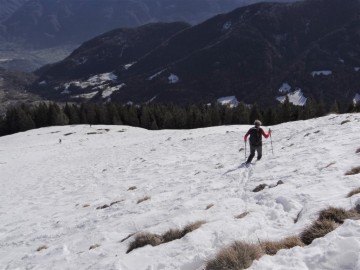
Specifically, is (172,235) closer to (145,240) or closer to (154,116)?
(145,240)

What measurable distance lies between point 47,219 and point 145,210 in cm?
587

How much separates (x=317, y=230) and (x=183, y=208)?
20.4 ft

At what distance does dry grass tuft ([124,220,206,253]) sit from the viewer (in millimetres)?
11225

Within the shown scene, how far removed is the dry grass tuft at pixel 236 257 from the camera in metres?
7.97

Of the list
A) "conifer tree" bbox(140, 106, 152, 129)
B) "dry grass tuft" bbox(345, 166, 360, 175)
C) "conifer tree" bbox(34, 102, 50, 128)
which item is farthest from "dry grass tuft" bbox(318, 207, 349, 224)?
"conifer tree" bbox(34, 102, 50, 128)

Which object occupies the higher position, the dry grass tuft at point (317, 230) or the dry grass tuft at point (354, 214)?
the dry grass tuft at point (354, 214)

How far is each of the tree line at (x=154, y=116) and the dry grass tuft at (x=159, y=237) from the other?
100m

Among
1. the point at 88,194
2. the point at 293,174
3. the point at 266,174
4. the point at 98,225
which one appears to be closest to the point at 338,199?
the point at 293,174

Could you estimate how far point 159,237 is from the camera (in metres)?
11.5

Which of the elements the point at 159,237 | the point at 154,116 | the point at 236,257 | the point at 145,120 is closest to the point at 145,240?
the point at 159,237

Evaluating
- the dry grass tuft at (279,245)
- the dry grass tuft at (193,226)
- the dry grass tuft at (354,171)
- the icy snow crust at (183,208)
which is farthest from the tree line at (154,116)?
the dry grass tuft at (279,245)

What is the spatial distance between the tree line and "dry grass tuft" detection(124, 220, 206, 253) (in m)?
100

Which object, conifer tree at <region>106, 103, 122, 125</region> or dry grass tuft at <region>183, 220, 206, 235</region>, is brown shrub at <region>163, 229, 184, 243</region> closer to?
dry grass tuft at <region>183, 220, 206, 235</region>

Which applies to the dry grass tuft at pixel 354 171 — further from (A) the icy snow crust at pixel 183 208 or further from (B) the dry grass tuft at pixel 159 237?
(B) the dry grass tuft at pixel 159 237
